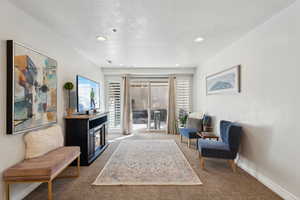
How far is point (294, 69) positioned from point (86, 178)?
355 centimetres

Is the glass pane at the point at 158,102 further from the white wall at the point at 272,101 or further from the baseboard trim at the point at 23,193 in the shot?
the baseboard trim at the point at 23,193

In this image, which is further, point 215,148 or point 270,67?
point 215,148

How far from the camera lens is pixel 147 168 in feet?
9.27

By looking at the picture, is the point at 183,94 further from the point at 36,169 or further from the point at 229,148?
the point at 36,169

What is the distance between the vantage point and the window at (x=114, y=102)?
581 cm

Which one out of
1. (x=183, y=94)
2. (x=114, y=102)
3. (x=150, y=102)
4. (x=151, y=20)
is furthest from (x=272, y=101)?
(x=114, y=102)

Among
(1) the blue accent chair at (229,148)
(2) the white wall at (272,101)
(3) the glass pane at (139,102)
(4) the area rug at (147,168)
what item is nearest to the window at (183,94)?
(3) the glass pane at (139,102)

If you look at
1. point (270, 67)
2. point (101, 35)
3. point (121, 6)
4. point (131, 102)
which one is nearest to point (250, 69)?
point (270, 67)

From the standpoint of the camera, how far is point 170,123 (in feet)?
18.6

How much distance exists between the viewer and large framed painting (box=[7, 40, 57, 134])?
178cm

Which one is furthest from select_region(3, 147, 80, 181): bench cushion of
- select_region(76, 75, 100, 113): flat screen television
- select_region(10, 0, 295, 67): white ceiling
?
select_region(10, 0, 295, 67): white ceiling

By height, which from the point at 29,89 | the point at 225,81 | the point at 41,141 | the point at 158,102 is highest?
the point at 225,81

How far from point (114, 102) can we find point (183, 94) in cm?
287

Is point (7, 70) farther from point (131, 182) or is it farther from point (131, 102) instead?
point (131, 102)
